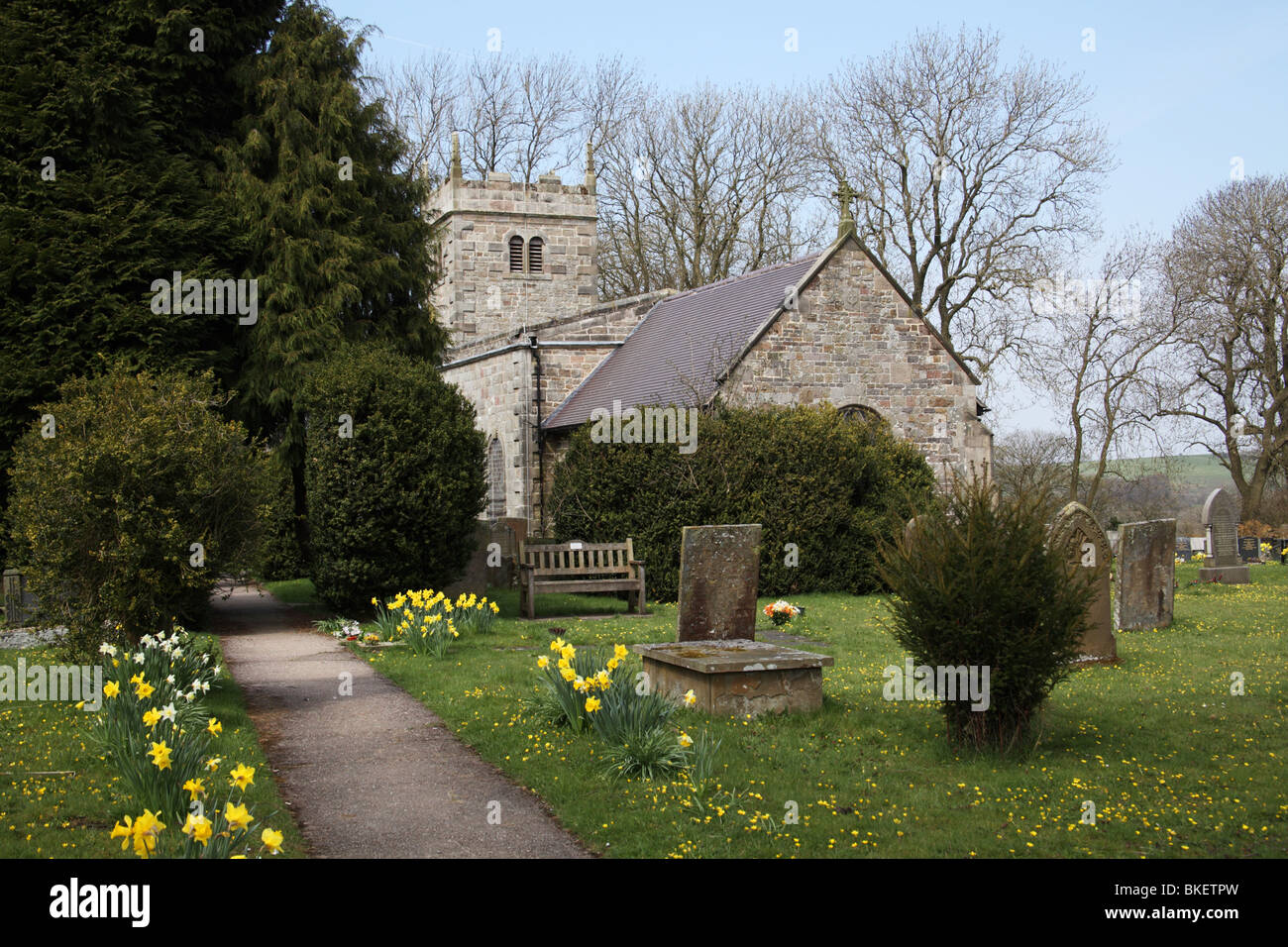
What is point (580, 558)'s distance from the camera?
1723cm

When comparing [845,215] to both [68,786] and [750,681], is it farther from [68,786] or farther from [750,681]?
[68,786]

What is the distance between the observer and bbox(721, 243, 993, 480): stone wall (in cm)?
2048

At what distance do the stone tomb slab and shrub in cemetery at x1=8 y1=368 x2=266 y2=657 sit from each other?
4512 mm

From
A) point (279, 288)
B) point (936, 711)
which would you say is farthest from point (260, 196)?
point (936, 711)

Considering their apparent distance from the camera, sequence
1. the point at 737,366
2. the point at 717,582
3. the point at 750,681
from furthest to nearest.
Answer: the point at 737,366 < the point at 717,582 < the point at 750,681

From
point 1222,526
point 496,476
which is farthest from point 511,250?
point 1222,526

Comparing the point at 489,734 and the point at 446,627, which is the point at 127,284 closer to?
the point at 446,627

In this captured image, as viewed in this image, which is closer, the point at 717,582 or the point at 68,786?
the point at 68,786

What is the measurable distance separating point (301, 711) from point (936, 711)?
17.8 ft
